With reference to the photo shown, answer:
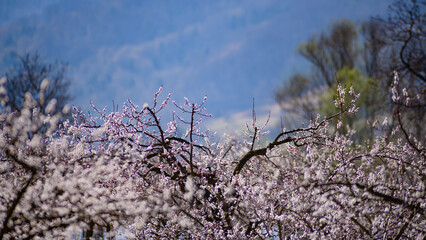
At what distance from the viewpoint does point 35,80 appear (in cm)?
1315

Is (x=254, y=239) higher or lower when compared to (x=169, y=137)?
lower

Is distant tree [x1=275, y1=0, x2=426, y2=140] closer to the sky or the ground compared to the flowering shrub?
closer to the sky

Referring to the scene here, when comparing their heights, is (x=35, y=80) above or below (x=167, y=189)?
above

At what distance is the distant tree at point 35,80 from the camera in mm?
12727

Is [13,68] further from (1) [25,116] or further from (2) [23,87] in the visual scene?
(1) [25,116]

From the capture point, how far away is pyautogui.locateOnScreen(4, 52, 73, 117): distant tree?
12.7 metres

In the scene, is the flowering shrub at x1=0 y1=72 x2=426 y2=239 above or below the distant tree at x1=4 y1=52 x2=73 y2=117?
below

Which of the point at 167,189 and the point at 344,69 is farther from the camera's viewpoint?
the point at 344,69

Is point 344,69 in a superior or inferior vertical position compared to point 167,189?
superior

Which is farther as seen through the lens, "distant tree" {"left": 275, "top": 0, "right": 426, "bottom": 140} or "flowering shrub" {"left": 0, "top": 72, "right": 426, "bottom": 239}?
"distant tree" {"left": 275, "top": 0, "right": 426, "bottom": 140}

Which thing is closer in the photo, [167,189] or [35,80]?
[167,189]

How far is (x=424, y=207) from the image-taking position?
284 cm

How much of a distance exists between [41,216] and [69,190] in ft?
1.26

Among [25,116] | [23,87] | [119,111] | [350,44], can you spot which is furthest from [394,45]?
[23,87]
